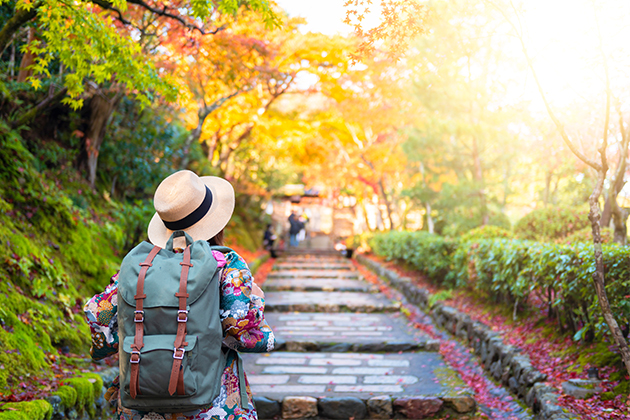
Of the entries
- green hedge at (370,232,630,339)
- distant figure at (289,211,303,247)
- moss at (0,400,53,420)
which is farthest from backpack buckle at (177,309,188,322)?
distant figure at (289,211,303,247)

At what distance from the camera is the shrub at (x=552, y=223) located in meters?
9.09

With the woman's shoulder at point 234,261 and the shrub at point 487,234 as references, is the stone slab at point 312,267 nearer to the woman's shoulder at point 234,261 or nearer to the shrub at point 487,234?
the shrub at point 487,234

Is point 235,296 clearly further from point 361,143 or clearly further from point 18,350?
point 361,143

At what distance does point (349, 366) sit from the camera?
596cm

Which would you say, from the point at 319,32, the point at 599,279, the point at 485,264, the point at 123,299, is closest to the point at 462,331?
the point at 485,264

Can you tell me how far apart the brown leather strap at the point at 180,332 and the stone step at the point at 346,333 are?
202 inches

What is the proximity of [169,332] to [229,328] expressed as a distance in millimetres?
253

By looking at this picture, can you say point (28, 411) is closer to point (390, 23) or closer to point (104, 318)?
point (104, 318)

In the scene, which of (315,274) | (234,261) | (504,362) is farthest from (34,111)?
(315,274)

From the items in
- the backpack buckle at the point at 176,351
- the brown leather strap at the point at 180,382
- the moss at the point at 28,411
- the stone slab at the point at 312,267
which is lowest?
the stone slab at the point at 312,267

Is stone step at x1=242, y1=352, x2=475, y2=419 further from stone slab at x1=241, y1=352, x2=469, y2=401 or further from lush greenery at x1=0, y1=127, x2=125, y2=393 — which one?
lush greenery at x1=0, y1=127, x2=125, y2=393

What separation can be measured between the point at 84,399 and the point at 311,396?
2044mm

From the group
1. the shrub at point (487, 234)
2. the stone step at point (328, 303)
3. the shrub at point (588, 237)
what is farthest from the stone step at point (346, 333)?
the shrub at point (588, 237)

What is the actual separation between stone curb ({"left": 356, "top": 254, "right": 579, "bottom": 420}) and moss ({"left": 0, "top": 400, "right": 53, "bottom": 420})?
3475mm
